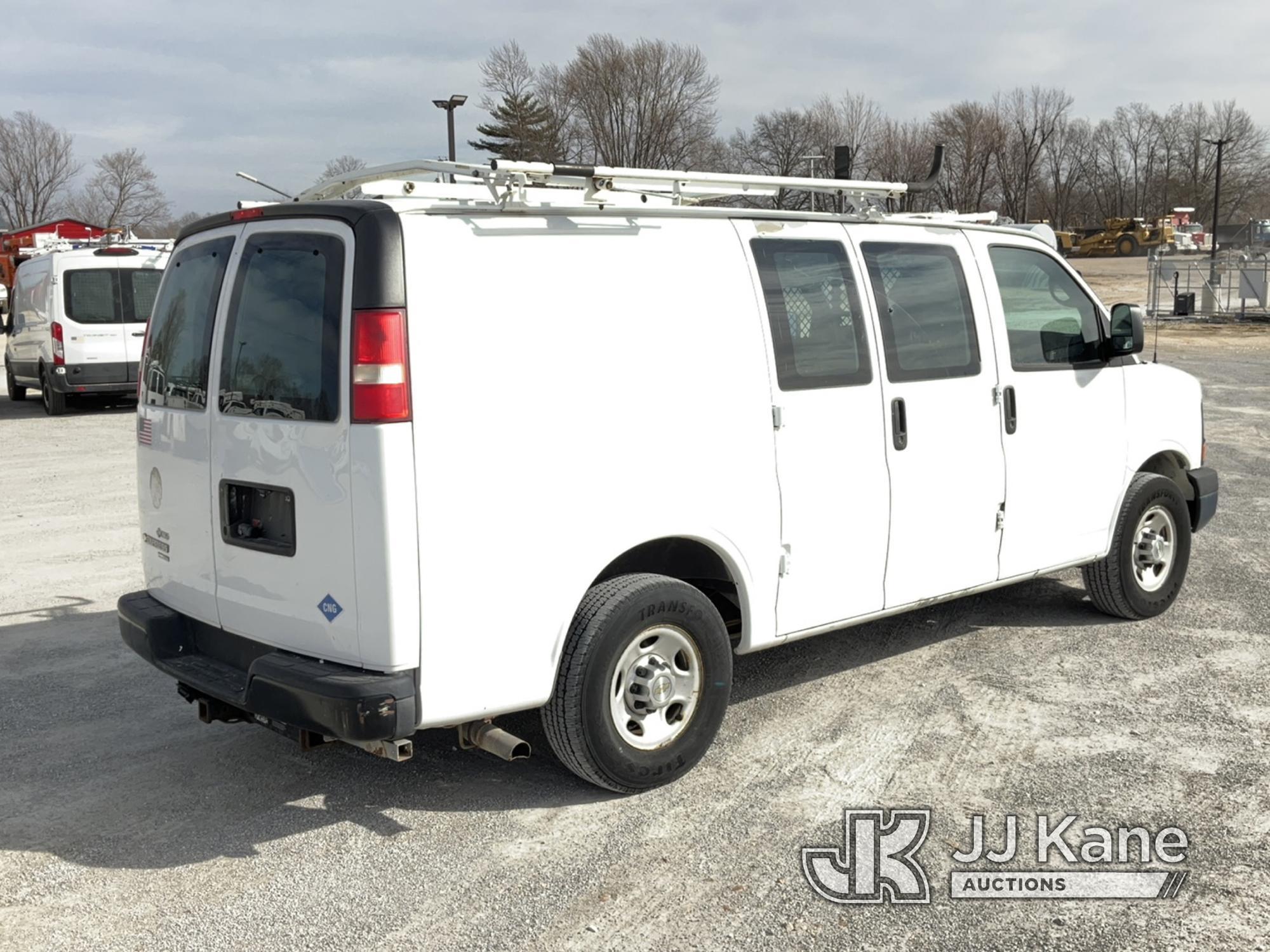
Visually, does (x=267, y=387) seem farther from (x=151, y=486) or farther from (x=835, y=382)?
(x=835, y=382)

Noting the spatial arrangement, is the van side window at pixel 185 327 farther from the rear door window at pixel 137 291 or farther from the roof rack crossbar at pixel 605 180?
the rear door window at pixel 137 291

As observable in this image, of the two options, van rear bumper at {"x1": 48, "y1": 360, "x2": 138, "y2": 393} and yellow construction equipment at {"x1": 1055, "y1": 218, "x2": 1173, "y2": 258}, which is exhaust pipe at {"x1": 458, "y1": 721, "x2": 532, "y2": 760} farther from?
yellow construction equipment at {"x1": 1055, "y1": 218, "x2": 1173, "y2": 258}

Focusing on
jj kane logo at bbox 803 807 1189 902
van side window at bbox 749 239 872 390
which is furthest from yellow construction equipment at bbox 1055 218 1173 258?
jj kane logo at bbox 803 807 1189 902

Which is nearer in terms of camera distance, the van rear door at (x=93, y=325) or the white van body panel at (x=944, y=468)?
the white van body panel at (x=944, y=468)

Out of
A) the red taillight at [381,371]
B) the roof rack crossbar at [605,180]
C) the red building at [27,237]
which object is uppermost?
the red building at [27,237]

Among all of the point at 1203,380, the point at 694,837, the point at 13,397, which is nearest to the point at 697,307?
the point at 694,837

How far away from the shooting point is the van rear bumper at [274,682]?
3836 millimetres

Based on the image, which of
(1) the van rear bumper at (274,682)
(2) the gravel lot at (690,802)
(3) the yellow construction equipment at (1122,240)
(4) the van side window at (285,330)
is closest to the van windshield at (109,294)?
(2) the gravel lot at (690,802)

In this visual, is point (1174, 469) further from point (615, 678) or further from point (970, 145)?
point (970, 145)

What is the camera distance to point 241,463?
4.30m

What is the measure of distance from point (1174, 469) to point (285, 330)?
524 centimetres

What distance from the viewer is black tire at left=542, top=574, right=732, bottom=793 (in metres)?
4.29

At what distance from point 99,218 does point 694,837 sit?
337 feet

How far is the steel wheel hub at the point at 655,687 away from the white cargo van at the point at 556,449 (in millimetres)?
14
